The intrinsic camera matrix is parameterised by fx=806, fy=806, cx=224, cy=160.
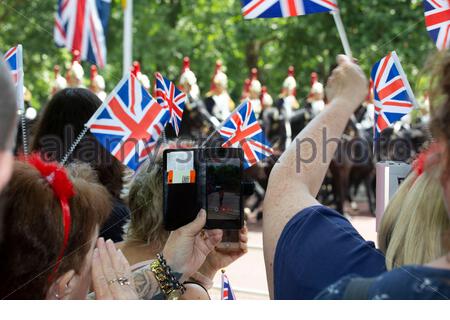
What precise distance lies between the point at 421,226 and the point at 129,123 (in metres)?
1.62

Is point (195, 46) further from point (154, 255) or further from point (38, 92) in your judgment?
point (154, 255)

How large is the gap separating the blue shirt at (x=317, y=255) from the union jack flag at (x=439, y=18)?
215 centimetres

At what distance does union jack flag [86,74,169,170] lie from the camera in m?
2.83

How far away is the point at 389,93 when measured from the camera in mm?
4035

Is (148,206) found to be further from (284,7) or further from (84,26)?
(84,26)

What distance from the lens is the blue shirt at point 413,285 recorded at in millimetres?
1258

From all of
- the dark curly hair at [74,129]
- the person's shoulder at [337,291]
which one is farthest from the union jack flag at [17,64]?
the person's shoulder at [337,291]

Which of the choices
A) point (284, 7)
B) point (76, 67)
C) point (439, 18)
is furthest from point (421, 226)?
point (76, 67)

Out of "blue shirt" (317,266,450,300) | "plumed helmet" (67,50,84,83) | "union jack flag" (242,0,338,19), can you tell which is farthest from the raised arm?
"plumed helmet" (67,50,84,83)

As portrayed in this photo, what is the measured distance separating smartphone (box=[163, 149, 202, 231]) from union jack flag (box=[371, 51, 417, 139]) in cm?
202

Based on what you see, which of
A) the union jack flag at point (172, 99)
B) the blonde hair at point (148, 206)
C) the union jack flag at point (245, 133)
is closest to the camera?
the blonde hair at point (148, 206)

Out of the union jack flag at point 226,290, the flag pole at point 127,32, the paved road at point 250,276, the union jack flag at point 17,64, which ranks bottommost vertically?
the paved road at point 250,276

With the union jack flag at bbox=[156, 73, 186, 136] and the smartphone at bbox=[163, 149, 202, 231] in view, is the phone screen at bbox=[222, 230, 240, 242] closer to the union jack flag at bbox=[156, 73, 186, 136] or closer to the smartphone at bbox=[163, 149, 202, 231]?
the smartphone at bbox=[163, 149, 202, 231]

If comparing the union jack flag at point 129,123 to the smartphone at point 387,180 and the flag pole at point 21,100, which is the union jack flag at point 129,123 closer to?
the flag pole at point 21,100
